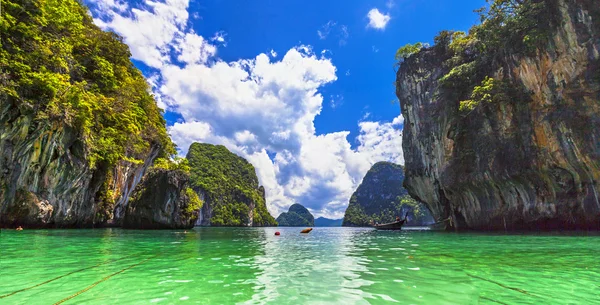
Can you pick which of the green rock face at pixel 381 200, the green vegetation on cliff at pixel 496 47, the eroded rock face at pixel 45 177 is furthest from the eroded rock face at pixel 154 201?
the green rock face at pixel 381 200

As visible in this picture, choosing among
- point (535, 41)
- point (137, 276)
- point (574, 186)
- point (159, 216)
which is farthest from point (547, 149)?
point (159, 216)

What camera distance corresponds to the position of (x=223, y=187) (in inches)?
4220

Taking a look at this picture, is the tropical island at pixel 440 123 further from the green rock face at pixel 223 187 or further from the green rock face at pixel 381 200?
the green rock face at pixel 381 200

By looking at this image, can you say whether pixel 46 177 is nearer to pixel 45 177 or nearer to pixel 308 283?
pixel 45 177

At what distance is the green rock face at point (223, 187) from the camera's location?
321 feet

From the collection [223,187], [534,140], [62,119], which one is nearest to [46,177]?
[62,119]

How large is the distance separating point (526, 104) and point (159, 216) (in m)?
41.2

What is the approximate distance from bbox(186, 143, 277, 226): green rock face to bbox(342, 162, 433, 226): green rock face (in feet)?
158

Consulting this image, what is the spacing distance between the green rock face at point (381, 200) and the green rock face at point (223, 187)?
1891 inches

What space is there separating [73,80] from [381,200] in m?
162

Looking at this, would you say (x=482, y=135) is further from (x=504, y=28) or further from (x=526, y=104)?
(x=504, y=28)

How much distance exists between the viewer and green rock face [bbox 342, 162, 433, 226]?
13618cm

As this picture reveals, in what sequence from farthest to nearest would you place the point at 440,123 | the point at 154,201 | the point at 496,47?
the point at 154,201
the point at 440,123
the point at 496,47

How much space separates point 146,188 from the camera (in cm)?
3900
